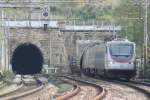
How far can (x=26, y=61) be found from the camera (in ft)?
250

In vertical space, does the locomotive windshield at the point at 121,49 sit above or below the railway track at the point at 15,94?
above

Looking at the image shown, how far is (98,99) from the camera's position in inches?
794

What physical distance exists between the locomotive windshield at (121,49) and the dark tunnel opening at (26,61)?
33.7m

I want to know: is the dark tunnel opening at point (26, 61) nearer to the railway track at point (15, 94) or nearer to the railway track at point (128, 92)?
the railway track at point (128, 92)

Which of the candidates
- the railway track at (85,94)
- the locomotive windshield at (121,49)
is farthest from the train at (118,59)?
the railway track at (85,94)

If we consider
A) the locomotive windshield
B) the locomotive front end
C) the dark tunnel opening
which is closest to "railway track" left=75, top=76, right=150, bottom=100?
the locomotive front end

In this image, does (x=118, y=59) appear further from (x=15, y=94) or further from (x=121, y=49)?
(x=15, y=94)

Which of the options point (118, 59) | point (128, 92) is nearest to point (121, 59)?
point (118, 59)

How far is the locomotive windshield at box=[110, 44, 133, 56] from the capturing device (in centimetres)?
3878

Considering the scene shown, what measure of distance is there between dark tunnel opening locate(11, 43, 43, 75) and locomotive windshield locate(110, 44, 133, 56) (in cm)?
3366

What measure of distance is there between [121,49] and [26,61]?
126ft

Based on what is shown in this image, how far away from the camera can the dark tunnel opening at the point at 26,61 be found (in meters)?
73.3

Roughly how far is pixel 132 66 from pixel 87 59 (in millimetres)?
14177

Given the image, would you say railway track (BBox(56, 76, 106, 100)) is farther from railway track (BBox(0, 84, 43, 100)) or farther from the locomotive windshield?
the locomotive windshield
